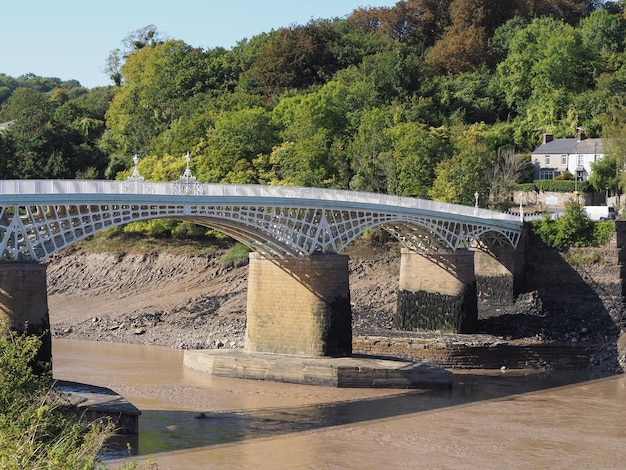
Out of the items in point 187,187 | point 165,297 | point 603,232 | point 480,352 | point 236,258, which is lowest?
point 480,352

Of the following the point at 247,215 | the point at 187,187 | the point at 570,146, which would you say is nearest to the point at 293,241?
the point at 247,215

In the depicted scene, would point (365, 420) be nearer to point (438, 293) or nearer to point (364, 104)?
point (438, 293)

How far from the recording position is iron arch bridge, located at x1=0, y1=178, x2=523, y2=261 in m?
49.2

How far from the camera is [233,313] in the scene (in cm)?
7994

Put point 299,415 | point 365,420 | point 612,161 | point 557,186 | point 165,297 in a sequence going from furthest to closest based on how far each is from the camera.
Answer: point 557,186 < point 612,161 < point 165,297 < point 299,415 < point 365,420

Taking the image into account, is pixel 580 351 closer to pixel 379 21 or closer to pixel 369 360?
pixel 369 360

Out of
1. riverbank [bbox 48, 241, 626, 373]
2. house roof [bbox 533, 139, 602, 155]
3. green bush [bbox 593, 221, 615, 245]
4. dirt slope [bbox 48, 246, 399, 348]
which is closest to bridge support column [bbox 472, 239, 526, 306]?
riverbank [bbox 48, 241, 626, 373]

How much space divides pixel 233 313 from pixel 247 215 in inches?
827

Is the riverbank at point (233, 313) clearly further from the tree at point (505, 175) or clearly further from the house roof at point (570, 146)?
the house roof at point (570, 146)

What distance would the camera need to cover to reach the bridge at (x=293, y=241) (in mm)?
48750

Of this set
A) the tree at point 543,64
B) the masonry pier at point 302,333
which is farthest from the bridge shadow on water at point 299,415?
the tree at point 543,64

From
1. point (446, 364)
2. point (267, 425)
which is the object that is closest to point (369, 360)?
point (446, 364)

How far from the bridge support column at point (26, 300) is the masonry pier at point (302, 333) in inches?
615

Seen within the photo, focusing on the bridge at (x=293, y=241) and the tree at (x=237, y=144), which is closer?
the bridge at (x=293, y=241)
